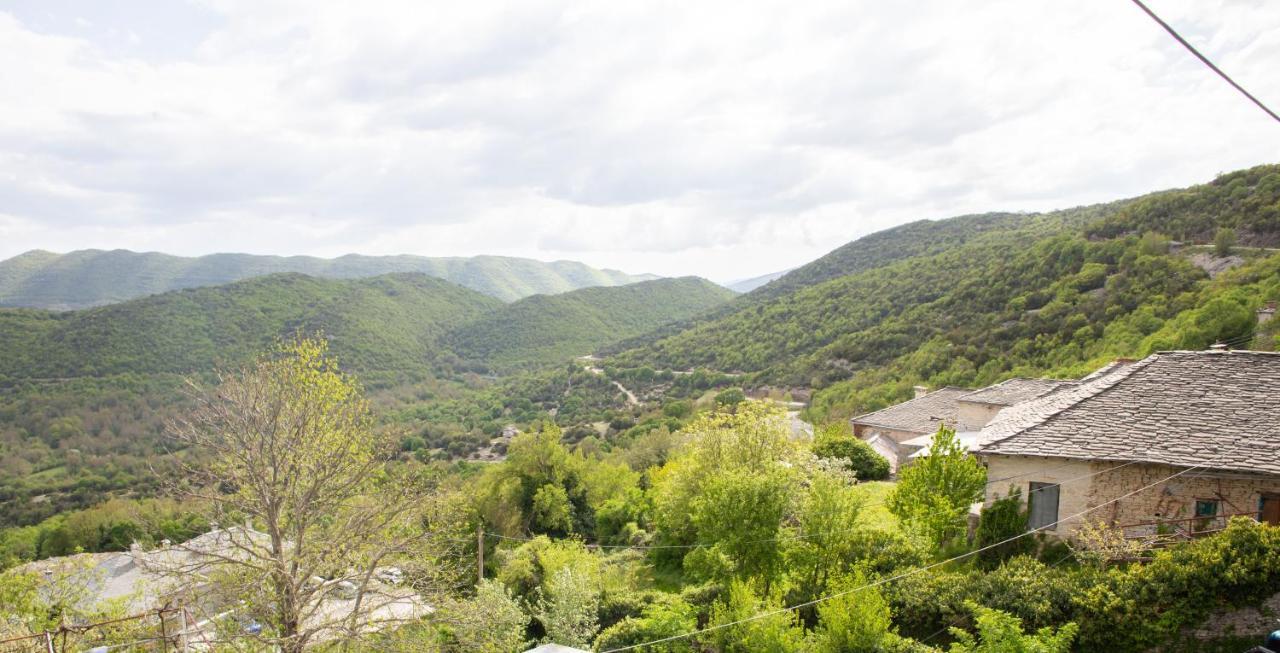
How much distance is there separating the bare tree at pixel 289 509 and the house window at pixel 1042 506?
1306cm

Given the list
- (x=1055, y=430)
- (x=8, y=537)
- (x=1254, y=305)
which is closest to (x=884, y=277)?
(x=1254, y=305)

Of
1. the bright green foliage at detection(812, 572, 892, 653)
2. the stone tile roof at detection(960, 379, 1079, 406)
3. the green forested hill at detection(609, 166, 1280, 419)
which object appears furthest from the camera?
the green forested hill at detection(609, 166, 1280, 419)

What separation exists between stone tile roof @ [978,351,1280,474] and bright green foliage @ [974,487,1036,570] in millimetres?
1288

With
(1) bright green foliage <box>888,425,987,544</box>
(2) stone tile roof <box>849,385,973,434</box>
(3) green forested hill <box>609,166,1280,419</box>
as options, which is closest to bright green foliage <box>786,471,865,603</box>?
(1) bright green foliage <box>888,425,987,544</box>

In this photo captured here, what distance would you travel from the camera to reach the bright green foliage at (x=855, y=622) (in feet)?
38.5

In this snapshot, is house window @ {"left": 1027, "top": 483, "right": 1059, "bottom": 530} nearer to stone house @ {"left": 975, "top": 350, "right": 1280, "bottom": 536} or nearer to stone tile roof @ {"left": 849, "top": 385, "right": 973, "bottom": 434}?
stone house @ {"left": 975, "top": 350, "right": 1280, "bottom": 536}

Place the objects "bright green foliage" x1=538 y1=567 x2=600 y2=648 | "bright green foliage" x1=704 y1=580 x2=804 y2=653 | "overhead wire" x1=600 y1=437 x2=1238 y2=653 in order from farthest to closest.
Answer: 1. "bright green foliage" x1=538 y1=567 x2=600 y2=648
2. "bright green foliage" x1=704 y1=580 x2=804 y2=653
3. "overhead wire" x1=600 y1=437 x2=1238 y2=653

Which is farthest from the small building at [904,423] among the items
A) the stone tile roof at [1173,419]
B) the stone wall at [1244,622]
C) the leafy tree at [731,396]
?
the leafy tree at [731,396]

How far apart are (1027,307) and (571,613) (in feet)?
178

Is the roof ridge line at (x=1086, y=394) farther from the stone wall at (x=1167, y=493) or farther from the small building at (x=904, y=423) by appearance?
the small building at (x=904, y=423)

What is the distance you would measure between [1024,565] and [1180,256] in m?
52.3

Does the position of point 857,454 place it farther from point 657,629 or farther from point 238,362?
point 238,362

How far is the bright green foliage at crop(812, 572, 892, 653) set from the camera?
11734 millimetres

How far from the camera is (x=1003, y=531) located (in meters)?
13.4
